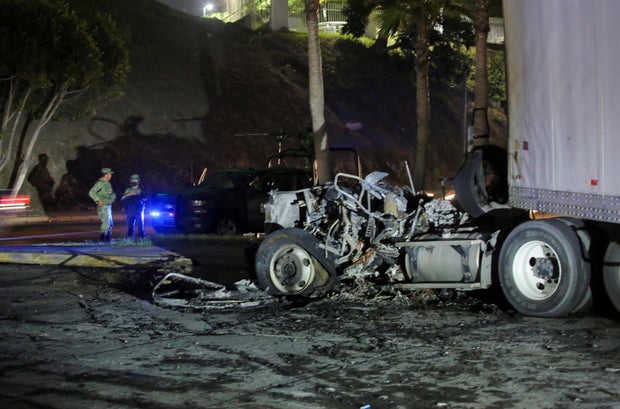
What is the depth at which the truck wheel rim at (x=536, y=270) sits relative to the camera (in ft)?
28.3

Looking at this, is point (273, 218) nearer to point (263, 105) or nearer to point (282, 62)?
point (263, 105)

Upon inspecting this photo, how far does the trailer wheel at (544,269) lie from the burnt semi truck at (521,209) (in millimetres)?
11

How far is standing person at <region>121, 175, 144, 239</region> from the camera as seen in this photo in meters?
18.7

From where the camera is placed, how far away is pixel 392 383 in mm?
6375

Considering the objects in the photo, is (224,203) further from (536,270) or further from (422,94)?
(536,270)

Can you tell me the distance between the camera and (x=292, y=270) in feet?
34.7

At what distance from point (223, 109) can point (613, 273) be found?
3293 cm

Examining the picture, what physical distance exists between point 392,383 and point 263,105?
35222 mm

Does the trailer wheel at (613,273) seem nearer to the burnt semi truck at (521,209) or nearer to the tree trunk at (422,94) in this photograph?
the burnt semi truck at (521,209)

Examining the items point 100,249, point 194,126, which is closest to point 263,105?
point 194,126

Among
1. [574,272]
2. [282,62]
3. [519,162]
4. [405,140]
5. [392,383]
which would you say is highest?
[282,62]

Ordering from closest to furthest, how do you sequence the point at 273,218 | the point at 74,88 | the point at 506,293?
the point at 506,293 → the point at 273,218 → the point at 74,88

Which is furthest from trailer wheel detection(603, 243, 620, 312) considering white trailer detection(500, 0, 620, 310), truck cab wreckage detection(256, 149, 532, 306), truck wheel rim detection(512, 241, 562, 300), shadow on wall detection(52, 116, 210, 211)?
shadow on wall detection(52, 116, 210, 211)

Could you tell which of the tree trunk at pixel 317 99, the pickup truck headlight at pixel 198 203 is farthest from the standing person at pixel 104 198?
the tree trunk at pixel 317 99
